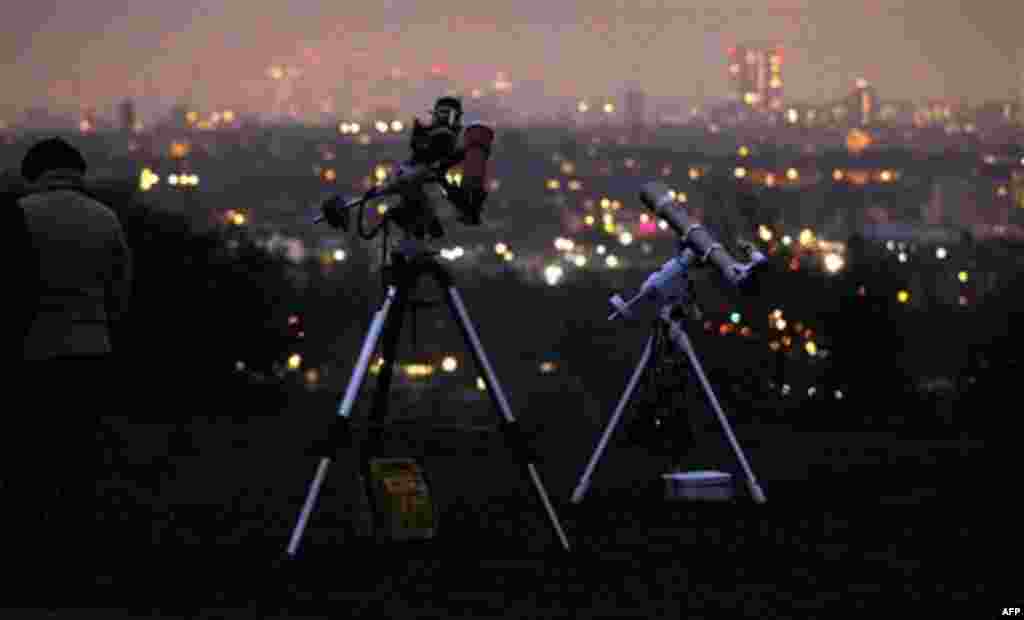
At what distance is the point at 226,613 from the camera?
38.8 feet

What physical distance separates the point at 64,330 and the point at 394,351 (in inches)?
65.7

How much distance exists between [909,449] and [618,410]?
5318 mm

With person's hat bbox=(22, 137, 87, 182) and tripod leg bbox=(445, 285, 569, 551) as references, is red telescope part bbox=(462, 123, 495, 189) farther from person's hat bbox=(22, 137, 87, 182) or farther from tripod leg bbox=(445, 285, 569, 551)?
person's hat bbox=(22, 137, 87, 182)

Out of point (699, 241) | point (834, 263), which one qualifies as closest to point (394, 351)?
point (699, 241)

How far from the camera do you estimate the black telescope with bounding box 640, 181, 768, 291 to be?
15.4 metres

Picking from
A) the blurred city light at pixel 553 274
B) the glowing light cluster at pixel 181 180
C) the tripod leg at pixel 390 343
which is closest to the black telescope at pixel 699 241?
the tripod leg at pixel 390 343

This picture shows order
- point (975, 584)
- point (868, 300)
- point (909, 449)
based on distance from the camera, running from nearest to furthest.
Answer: point (975, 584) → point (909, 449) → point (868, 300)

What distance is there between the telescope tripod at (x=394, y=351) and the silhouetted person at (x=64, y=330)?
1193 mm

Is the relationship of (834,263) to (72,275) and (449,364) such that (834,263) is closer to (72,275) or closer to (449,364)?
(449,364)

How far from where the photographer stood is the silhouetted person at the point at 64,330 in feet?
43.7

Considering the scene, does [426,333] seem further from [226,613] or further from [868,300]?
[226,613]

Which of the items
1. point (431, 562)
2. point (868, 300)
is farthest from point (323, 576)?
point (868, 300)

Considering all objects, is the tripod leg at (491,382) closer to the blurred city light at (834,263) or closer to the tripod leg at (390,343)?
the tripod leg at (390,343)

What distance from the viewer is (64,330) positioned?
1330 cm
